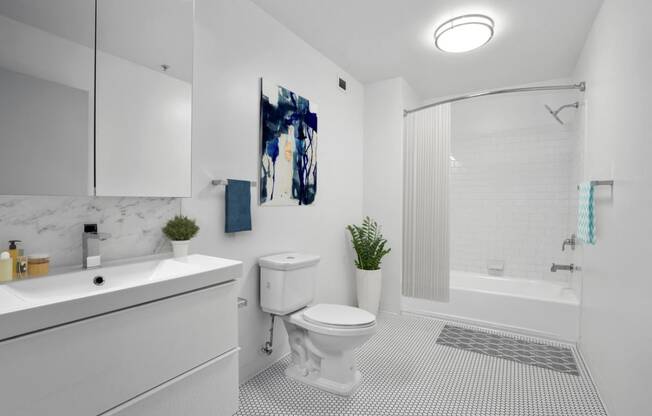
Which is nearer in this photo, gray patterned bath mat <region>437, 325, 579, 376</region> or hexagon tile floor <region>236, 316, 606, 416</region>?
hexagon tile floor <region>236, 316, 606, 416</region>

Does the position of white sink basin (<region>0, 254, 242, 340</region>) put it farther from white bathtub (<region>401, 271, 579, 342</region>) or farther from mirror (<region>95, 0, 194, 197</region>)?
white bathtub (<region>401, 271, 579, 342</region>)

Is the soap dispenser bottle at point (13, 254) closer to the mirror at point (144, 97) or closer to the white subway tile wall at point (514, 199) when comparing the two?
the mirror at point (144, 97)

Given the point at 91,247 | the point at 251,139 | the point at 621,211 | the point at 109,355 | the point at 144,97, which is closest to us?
the point at 109,355

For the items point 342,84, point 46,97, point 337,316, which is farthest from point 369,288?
point 46,97

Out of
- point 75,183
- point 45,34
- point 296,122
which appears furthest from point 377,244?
point 45,34

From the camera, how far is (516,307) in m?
3.04

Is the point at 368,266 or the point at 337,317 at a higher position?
the point at 368,266

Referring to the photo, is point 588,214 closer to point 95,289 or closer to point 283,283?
point 283,283

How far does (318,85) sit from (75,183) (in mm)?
2071

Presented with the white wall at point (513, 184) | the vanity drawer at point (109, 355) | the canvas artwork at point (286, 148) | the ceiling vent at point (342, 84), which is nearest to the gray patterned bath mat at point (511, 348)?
the white wall at point (513, 184)

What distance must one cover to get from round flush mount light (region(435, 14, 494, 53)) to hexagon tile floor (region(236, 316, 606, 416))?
2397 millimetres

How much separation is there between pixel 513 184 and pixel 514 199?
0.18 meters

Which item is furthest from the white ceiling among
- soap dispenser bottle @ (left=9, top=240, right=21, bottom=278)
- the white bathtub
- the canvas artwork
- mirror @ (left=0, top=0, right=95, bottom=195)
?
the white bathtub

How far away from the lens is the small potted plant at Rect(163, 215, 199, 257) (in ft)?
5.45
